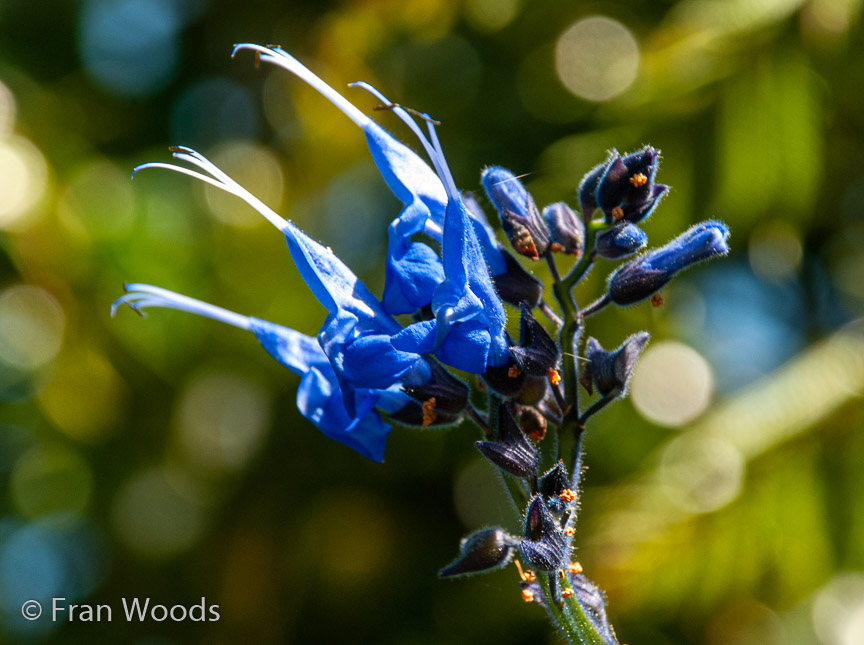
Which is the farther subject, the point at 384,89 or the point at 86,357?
the point at 384,89

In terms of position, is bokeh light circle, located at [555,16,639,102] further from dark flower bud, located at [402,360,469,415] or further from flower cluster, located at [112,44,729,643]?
dark flower bud, located at [402,360,469,415]

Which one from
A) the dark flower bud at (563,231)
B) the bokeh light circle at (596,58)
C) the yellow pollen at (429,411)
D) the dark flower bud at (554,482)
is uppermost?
the bokeh light circle at (596,58)

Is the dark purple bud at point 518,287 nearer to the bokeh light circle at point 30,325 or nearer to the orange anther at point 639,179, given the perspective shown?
the orange anther at point 639,179

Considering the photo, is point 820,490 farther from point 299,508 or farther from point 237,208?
point 237,208

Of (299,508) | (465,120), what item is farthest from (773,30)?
(299,508)

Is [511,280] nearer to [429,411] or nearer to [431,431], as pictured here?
[429,411]

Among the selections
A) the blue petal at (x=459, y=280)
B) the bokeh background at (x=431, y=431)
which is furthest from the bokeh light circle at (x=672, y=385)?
the blue petal at (x=459, y=280)
